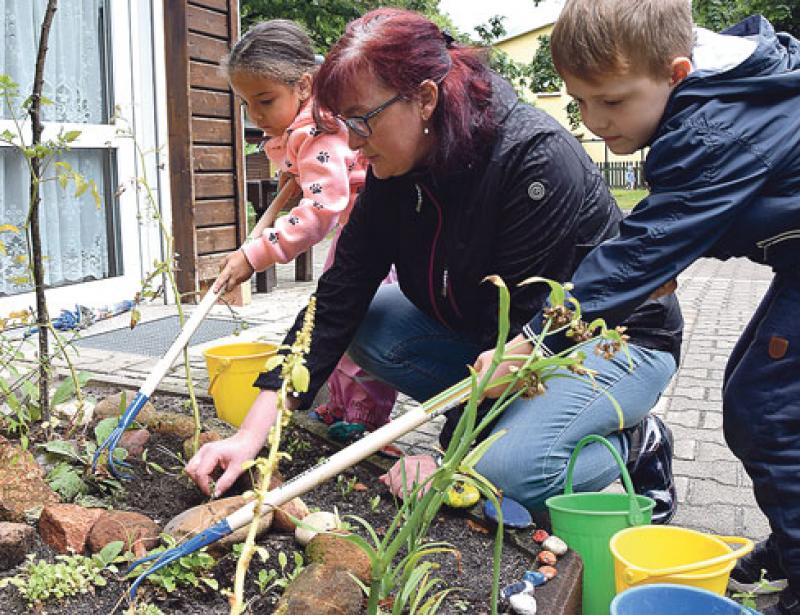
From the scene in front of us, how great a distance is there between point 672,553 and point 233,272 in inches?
56.5

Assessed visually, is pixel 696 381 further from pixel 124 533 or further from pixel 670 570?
pixel 124 533

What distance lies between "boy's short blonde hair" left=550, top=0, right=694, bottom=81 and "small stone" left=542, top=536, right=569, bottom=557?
977 millimetres

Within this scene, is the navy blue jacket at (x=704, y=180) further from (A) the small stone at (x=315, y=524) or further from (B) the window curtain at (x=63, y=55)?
(B) the window curtain at (x=63, y=55)

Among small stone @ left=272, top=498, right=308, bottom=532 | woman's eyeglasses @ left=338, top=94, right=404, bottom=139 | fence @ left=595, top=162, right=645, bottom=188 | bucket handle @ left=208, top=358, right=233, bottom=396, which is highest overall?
fence @ left=595, top=162, right=645, bottom=188

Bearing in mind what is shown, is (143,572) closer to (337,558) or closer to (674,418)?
(337,558)

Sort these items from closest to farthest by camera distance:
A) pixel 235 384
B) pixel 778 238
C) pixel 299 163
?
pixel 778 238, pixel 235 384, pixel 299 163

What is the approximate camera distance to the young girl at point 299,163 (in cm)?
259

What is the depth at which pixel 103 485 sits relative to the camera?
2.04 meters

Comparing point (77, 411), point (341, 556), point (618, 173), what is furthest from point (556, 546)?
point (618, 173)

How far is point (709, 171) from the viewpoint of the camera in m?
1.64

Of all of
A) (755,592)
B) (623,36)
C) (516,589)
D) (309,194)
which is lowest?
(755,592)

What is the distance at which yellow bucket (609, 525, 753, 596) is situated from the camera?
1.54 meters

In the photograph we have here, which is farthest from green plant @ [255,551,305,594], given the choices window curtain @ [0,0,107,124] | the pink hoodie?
window curtain @ [0,0,107,124]

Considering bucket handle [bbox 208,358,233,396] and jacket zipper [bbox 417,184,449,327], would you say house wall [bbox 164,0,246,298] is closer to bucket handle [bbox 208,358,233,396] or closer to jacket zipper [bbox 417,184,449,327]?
bucket handle [bbox 208,358,233,396]
